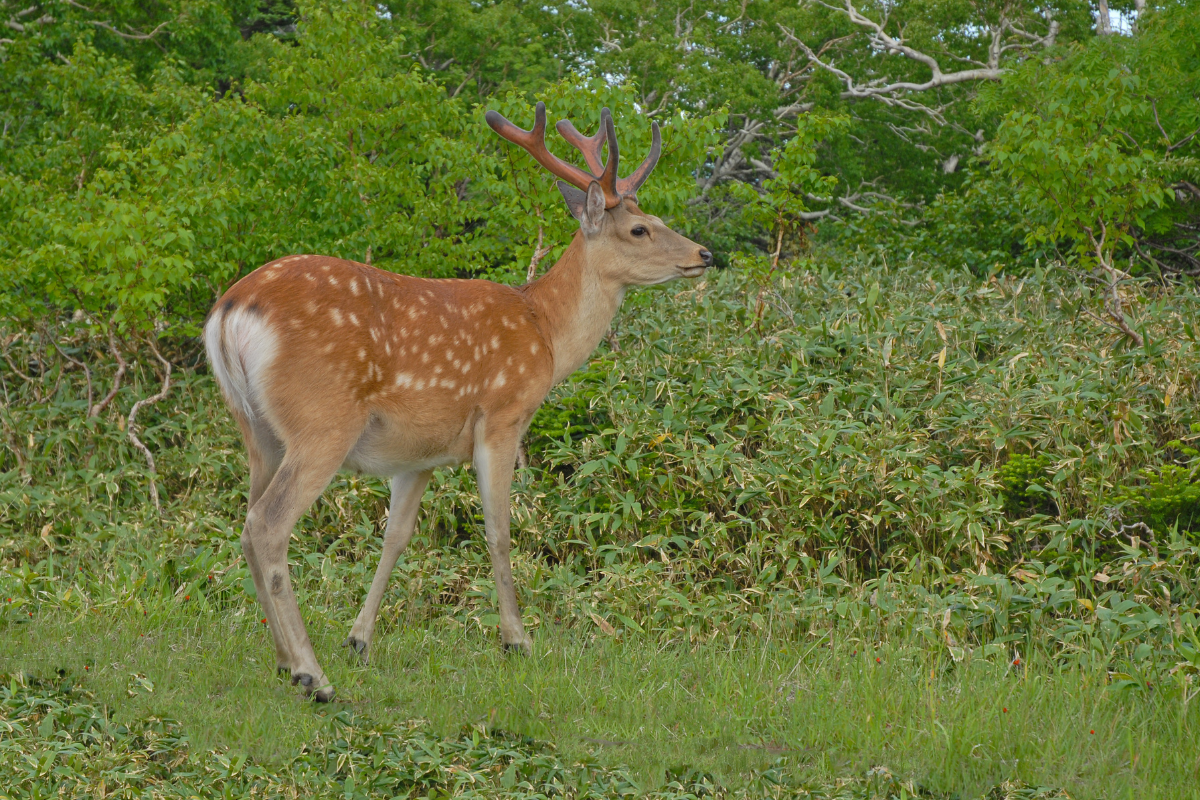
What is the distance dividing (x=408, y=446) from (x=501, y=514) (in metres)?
0.57

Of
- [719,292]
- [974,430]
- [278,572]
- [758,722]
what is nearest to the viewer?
[758,722]

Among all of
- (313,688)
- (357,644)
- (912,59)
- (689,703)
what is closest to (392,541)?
A: (357,644)

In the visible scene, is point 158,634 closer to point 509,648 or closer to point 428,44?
point 509,648

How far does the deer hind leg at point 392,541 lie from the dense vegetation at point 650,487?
16 centimetres

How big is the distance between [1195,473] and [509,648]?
3.66 metres

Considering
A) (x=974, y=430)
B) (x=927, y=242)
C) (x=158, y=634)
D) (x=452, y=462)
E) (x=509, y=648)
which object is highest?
(x=927, y=242)

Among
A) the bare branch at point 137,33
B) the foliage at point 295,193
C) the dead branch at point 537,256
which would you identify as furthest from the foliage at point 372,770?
the bare branch at point 137,33

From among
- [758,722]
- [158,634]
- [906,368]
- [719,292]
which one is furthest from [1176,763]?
[719,292]

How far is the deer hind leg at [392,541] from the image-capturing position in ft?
18.4

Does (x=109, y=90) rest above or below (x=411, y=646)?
above

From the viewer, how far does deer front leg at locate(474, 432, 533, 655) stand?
5.53 m

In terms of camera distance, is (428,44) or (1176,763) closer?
(1176,763)

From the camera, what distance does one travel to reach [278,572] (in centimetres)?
494

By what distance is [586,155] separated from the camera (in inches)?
260
